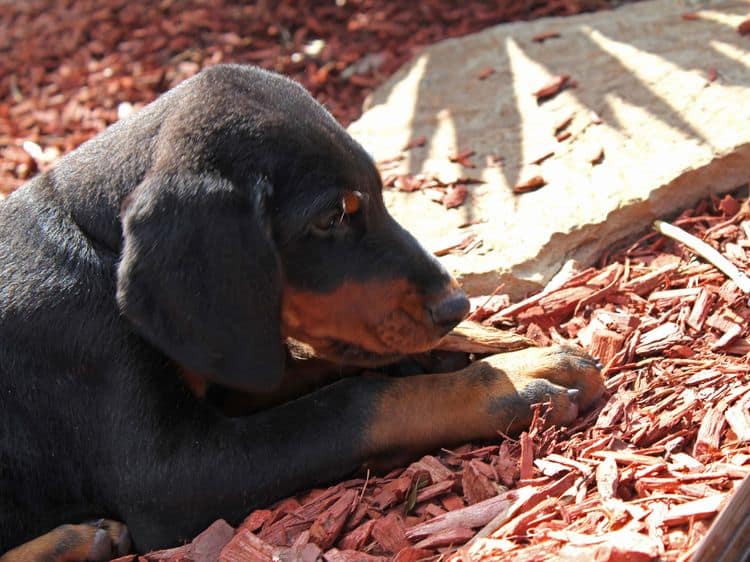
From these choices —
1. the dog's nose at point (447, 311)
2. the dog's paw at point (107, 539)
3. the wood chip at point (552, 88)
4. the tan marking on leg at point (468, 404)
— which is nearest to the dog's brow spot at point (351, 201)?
the dog's nose at point (447, 311)

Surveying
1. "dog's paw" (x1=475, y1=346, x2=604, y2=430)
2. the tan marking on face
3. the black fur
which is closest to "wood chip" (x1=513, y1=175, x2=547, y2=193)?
"dog's paw" (x1=475, y1=346, x2=604, y2=430)

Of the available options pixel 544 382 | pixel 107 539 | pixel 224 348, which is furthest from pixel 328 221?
pixel 107 539

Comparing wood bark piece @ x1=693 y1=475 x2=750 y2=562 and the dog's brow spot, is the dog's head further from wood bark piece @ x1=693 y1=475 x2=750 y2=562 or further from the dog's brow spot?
wood bark piece @ x1=693 y1=475 x2=750 y2=562

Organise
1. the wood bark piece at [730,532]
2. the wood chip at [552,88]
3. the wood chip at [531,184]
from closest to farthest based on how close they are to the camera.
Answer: the wood bark piece at [730,532] → the wood chip at [531,184] → the wood chip at [552,88]

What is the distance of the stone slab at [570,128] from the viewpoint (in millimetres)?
5086

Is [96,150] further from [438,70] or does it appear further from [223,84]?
[438,70]

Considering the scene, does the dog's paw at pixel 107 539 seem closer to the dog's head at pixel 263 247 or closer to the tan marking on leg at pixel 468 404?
the dog's head at pixel 263 247

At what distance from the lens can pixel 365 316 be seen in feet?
12.8

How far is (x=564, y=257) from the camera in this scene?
503 centimetres

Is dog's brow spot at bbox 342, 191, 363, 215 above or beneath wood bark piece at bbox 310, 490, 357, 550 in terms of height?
above

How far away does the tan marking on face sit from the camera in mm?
3871

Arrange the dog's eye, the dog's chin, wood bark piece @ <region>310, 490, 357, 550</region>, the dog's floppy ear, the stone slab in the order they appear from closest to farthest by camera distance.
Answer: the dog's floppy ear < wood bark piece @ <region>310, 490, 357, 550</region> < the dog's eye < the dog's chin < the stone slab

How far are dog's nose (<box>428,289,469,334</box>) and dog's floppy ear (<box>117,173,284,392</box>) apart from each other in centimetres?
69

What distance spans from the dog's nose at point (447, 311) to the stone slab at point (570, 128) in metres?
1.03
